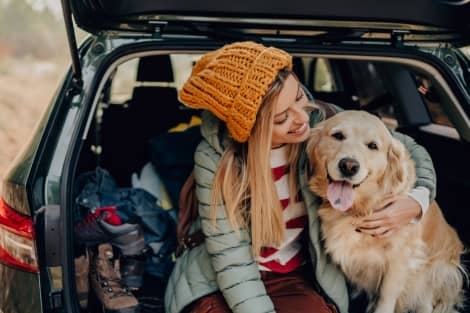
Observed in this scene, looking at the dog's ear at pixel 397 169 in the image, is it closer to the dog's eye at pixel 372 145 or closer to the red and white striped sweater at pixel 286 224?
the dog's eye at pixel 372 145

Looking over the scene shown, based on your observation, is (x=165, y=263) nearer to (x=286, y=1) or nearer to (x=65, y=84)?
(x=65, y=84)

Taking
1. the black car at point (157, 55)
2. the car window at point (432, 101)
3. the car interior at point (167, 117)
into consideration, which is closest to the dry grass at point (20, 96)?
the car interior at point (167, 117)

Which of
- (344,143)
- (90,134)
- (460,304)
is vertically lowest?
(460,304)

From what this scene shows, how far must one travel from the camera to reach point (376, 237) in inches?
87.4

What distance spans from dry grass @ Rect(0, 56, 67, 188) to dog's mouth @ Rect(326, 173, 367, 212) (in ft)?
15.9

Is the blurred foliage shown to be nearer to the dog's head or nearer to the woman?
the woman

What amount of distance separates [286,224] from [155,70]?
153 cm

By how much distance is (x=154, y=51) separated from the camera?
7.13 feet

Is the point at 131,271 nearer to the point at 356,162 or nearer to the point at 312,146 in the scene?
the point at 312,146

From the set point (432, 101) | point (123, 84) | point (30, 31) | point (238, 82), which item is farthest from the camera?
point (30, 31)

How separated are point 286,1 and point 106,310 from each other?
1.30 meters

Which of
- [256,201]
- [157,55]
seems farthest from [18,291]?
[157,55]

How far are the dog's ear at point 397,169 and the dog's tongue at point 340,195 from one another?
0.57ft

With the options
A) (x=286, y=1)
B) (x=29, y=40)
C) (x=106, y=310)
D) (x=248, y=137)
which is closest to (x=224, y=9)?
(x=286, y=1)
